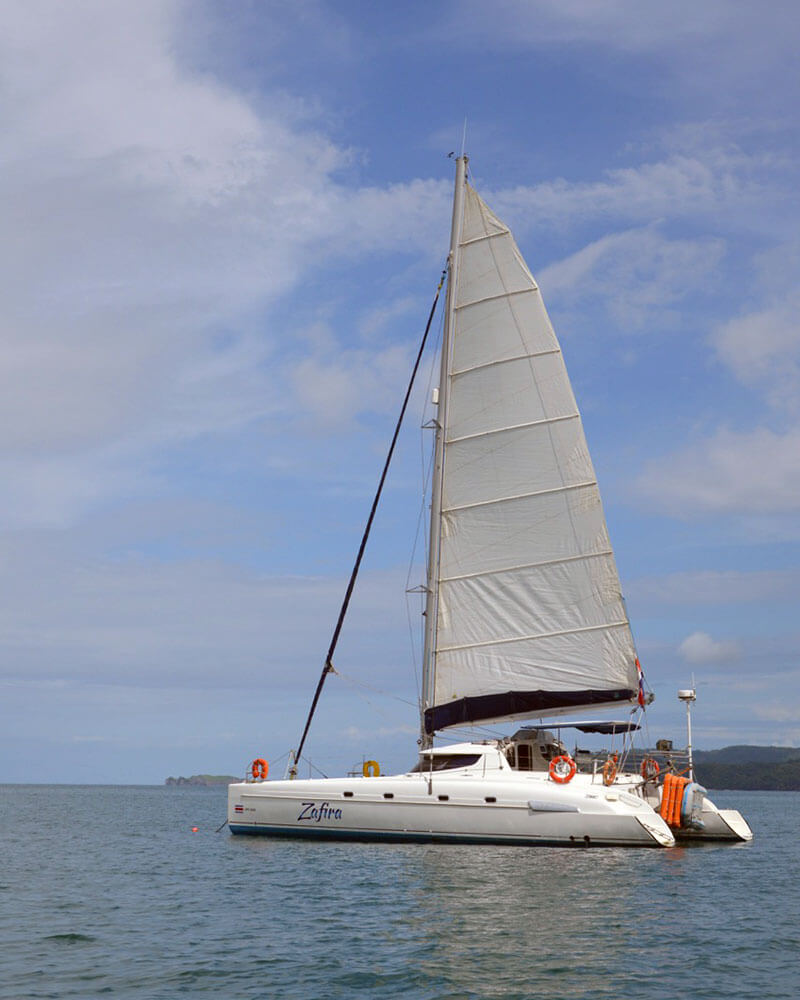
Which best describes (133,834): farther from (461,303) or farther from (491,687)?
(461,303)

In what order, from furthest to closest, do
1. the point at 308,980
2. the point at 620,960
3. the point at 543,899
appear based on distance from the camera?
the point at 543,899
the point at 620,960
the point at 308,980

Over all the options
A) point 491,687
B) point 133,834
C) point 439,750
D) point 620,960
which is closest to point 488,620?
point 491,687

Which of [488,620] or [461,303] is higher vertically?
[461,303]

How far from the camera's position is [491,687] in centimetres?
3180

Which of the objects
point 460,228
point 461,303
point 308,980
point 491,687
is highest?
point 460,228

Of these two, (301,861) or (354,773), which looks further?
(354,773)

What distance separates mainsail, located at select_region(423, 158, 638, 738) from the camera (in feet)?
105

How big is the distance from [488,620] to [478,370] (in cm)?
728

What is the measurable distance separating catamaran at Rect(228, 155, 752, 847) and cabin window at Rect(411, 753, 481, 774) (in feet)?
0.17

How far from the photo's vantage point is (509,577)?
106ft

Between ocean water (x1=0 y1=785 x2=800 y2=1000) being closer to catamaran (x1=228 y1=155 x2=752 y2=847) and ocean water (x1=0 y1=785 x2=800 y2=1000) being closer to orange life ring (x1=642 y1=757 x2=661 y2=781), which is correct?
catamaran (x1=228 y1=155 x2=752 y2=847)

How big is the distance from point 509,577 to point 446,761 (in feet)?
18.2

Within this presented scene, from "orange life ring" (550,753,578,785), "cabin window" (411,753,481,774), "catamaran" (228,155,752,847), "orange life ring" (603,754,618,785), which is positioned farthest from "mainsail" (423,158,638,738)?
"orange life ring" (550,753,578,785)

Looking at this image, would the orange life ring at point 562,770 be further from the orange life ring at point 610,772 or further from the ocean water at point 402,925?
the ocean water at point 402,925
